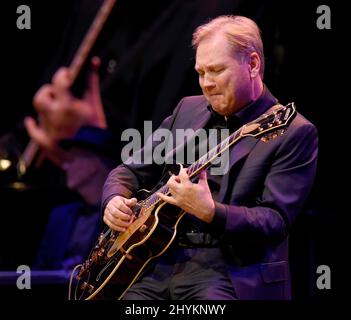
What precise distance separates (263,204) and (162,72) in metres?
2.03

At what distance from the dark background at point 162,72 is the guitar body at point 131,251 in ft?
4.70

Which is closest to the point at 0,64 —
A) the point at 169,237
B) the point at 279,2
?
the point at 279,2

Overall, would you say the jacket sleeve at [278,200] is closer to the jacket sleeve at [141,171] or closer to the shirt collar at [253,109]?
the shirt collar at [253,109]

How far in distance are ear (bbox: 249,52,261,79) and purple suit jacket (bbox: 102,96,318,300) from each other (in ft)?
0.50

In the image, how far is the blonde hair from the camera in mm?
3152

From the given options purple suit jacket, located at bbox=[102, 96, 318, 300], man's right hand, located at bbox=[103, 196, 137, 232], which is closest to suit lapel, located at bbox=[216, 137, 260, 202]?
purple suit jacket, located at bbox=[102, 96, 318, 300]

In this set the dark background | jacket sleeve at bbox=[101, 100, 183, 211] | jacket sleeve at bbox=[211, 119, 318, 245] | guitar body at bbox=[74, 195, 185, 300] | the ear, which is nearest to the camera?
jacket sleeve at bbox=[211, 119, 318, 245]

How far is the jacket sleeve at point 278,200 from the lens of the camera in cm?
289

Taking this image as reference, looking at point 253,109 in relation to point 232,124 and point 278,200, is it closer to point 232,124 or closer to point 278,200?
point 232,124

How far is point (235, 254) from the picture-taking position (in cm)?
304

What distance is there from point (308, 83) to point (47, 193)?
7.53ft

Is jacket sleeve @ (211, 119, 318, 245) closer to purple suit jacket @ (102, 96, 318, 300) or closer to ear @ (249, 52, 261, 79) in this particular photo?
purple suit jacket @ (102, 96, 318, 300)

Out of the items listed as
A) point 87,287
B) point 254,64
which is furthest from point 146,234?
point 254,64

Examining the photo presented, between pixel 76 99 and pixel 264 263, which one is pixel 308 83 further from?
pixel 76 99
